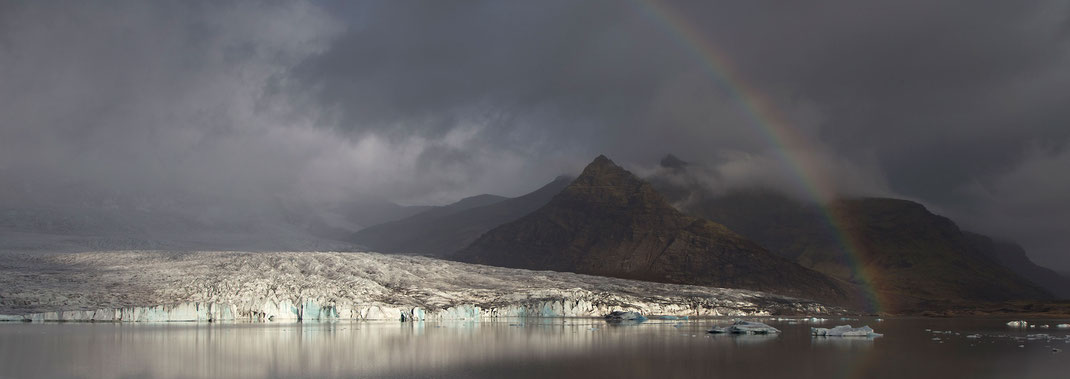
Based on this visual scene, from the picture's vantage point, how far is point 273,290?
7950 centimetres

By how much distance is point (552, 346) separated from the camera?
42.3 m

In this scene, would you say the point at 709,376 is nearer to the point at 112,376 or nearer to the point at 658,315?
the point at 112,376

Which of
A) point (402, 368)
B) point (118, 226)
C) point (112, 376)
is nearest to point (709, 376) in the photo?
point (402, 368)

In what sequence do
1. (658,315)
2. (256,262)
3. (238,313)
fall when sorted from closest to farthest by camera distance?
1. (238,313)
2. (256,262)
3. (658,315)

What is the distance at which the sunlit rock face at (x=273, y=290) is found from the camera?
71.1m

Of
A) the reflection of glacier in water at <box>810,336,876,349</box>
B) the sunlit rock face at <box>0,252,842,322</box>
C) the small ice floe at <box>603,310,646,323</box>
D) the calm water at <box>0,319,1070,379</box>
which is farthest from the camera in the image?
the small ice floe at <box>603,310,646,323</box>

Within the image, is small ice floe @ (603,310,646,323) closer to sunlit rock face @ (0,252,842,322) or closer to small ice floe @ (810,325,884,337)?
sunlit rock face @ (0,252,842,322)

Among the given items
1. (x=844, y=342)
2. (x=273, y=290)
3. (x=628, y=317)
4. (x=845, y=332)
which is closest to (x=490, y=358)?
(x=844, y=342)

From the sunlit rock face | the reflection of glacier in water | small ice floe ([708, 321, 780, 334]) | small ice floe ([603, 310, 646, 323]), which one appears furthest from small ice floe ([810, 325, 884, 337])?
the sunlit rock face

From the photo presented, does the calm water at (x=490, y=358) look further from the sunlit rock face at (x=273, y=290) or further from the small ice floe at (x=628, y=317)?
the small ice floe at (x=628, y=317)

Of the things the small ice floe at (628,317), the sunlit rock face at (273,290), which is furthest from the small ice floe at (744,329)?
the sunlit rock face at (273,290)

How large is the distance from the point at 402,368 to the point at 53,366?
45.5 feet

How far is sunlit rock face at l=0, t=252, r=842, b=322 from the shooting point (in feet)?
233

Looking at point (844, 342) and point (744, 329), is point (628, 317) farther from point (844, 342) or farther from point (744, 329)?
point (844, 342)
